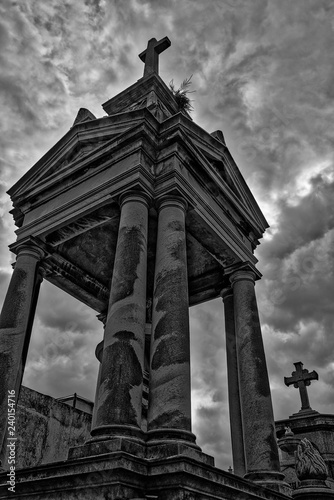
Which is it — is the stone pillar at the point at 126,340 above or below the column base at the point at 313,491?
above

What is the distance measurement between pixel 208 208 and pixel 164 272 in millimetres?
3809

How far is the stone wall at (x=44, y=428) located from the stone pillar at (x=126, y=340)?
7025 mm

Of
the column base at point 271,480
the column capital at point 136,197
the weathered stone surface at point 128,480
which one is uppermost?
the column capital at point 136,197

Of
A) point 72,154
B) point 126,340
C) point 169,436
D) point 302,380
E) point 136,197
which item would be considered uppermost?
point 72,154

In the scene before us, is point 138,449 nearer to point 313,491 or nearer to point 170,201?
point 313,491

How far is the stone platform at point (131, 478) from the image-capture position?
20.8ft

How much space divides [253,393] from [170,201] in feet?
18.7

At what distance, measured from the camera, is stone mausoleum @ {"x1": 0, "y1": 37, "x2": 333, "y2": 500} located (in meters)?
7.03

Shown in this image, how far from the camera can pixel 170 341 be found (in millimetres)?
8750

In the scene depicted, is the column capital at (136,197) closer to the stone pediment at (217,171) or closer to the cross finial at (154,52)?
the stone pediment at (217,171)

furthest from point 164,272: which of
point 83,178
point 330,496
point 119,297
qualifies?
point 330,496

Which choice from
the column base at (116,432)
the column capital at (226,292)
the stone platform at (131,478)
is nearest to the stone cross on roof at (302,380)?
the column capital at (226,292)

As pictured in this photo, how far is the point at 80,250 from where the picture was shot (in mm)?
15398

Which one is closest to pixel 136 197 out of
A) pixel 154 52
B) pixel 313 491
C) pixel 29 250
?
pixel 29 250
